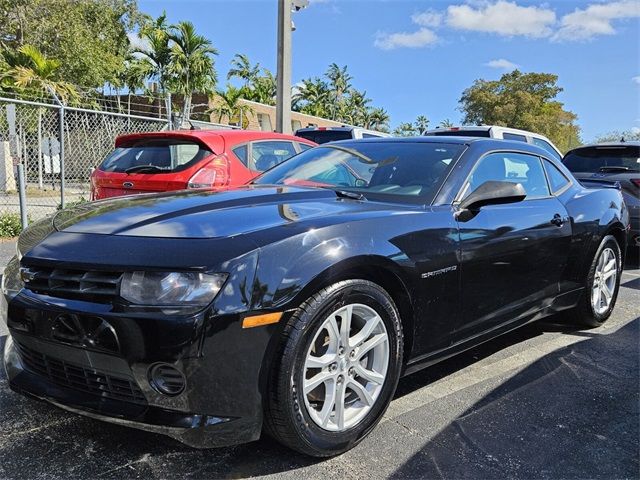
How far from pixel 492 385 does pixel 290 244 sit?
5.80ft

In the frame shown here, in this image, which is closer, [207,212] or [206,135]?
[207,212]

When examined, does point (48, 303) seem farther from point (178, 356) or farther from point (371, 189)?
point (371, 189)

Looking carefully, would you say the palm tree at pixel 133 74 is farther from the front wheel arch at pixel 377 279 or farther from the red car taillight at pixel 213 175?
the front wheel arch at pixel 377 279

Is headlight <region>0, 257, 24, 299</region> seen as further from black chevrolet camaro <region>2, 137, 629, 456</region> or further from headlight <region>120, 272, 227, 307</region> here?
headlight <region>120, 272, 227, 307</region>

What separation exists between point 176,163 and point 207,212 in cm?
307

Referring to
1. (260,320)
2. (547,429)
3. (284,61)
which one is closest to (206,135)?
(260,320)

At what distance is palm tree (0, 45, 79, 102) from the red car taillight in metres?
15.9

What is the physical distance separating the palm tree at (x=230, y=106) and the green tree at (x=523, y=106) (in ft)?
95.8

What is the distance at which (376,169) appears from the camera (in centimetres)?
343

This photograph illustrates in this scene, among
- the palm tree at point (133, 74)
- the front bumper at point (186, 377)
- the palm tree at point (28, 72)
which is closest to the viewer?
the front bumper at point (186, 377)

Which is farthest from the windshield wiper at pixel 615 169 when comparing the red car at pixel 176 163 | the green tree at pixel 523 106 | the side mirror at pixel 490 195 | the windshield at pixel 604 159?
the green tree at pixel 523 106

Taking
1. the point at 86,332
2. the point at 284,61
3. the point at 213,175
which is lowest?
the point at 86,332

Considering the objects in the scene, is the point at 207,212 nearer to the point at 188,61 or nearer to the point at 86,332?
the point at 86,332

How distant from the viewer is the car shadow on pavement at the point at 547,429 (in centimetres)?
237
